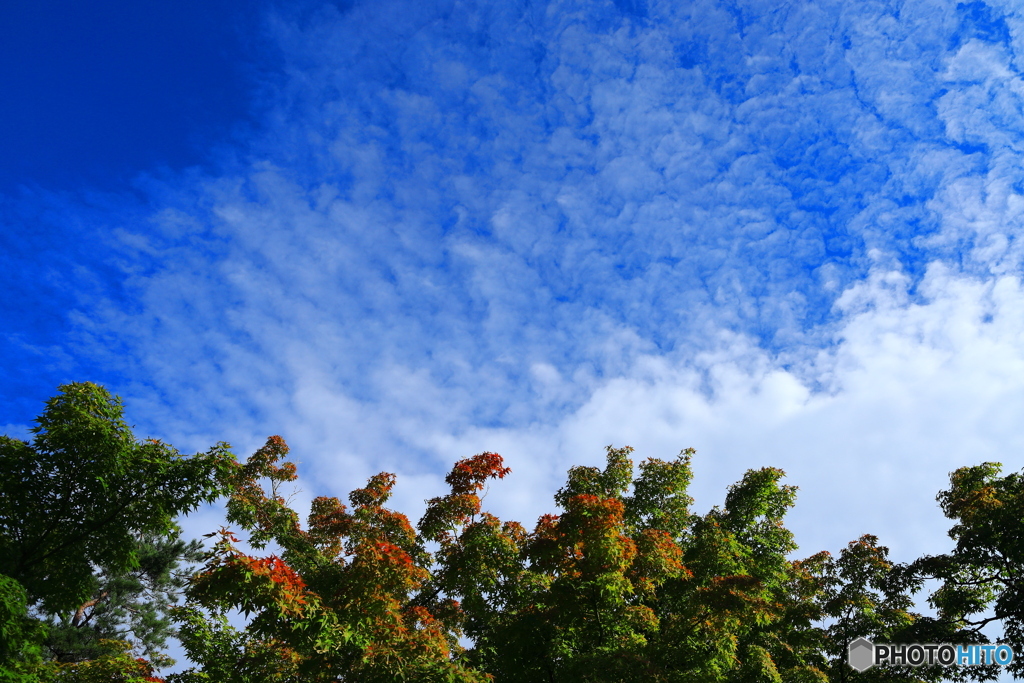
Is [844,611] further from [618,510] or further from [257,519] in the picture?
[257,519]

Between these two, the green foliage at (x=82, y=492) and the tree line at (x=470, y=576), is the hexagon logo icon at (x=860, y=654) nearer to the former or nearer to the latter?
the tree line at (x=470, y=576)

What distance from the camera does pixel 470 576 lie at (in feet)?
48.2

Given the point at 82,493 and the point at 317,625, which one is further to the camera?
the point at 82,493

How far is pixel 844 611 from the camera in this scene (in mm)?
16203

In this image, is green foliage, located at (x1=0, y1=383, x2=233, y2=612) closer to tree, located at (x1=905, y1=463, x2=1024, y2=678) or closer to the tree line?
the tree line

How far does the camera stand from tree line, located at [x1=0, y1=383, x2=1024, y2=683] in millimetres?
11336

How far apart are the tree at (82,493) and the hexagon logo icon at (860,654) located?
15738 millimetres

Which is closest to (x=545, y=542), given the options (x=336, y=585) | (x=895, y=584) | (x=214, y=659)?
(x=336, y=585)

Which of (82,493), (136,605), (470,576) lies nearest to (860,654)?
(470,576)

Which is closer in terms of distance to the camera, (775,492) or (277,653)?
(277,653)

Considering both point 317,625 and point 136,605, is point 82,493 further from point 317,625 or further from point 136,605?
point 136,605

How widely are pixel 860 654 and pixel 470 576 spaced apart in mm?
9920

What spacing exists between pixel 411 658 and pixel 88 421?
8.20 m

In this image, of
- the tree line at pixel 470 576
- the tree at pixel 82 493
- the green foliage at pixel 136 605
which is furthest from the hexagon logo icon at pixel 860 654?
the green foliage at pixel 136 605
